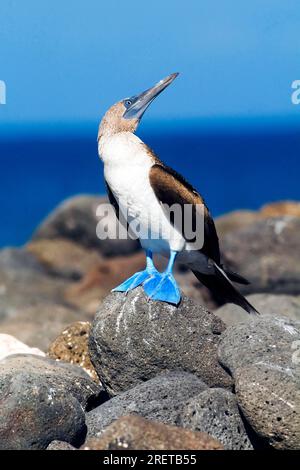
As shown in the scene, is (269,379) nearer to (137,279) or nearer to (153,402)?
(153,402)

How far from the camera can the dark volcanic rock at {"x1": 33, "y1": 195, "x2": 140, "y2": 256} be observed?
23.5 meters

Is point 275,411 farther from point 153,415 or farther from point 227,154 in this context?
point 227,154

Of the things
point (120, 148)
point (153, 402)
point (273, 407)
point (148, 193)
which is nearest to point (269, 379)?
point (273, 407)

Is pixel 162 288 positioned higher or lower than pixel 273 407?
higher

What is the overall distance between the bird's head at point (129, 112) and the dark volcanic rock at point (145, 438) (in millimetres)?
2883

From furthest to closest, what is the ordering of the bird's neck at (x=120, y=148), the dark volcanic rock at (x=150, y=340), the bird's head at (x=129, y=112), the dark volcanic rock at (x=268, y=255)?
the dark volcanic rock at (x=268, y=255) < the bird's head at (x=129, y=112) < the dark volcanic rock at (x=150, y=340) < the bird's neck at (x=120, y=148)

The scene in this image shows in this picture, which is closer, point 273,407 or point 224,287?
point 273,407

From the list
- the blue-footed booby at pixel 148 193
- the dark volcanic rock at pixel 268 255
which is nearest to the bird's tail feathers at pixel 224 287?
the blue-footed booby at pixel 148 193

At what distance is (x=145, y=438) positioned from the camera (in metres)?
7.50

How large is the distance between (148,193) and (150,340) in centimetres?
123

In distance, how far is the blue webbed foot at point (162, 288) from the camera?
9391 millimetres

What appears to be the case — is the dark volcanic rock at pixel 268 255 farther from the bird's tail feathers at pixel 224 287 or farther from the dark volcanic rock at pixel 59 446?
the dark volcanic rock at pixel 59 446

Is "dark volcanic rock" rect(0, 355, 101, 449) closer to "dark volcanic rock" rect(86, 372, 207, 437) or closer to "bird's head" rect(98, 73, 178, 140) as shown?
"dark volcanic rock" rect(86, 372, 207, 437)

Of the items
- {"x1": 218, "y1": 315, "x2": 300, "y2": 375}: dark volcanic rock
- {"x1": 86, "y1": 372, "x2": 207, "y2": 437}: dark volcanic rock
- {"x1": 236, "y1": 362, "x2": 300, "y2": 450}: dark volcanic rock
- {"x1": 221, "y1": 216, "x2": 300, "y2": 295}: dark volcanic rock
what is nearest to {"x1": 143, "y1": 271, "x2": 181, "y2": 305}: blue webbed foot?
{"x1": 218, "y1": 315, "x2": 300, "y2": 375}: dark volcanic rock
